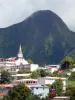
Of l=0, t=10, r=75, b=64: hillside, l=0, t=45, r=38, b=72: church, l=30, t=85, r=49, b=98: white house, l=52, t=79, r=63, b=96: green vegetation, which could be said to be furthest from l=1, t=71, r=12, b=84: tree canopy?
l=0, t=10, r=75, b=64: hillside

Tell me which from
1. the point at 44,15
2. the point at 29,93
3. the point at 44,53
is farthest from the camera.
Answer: the point at 44,15

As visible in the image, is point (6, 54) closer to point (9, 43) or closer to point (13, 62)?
point (9, 43)

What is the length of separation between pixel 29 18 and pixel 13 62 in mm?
101049

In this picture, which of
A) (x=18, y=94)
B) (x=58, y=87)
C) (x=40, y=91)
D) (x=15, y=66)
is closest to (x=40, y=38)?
(x=15, y=66)

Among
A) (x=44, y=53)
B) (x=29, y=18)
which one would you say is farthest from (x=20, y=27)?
(x=44, y=53)

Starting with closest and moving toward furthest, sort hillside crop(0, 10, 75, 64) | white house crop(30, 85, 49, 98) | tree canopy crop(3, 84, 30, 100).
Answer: tree canopy crop(3, 84, 30, 100) → white house crop(30, 85, 49, 98) → hillside crop(0, 10, 75, 64)

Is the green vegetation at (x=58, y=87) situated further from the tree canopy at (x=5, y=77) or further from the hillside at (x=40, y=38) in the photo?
the hillside at (x=40, y=38)

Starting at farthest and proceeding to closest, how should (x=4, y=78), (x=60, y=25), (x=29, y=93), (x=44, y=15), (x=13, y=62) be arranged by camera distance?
(x=44, y=15) → (x=60, y=25) → (x=13, y=62) → (x=4, y=78) → (x=29, y=93)

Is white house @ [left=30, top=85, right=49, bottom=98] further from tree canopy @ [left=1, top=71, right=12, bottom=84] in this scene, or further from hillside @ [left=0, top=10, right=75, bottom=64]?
hillside @ [left=0, top=10, right=75, bottom=64]

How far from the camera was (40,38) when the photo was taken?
16612cm

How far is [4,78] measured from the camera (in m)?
67.2

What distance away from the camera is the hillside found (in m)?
156

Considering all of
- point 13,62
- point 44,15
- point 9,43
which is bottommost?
point 13,62

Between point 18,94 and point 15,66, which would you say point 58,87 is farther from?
point 15,66
